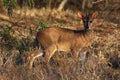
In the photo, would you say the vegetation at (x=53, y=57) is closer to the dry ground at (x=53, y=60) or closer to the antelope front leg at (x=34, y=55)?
the dry ground at (x=53, y=60)

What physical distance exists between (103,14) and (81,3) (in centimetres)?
379

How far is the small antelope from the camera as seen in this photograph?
37.8 feet

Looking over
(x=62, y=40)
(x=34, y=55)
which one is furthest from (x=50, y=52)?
(x=62, y=40)

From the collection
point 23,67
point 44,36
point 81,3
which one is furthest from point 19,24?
point 81,3

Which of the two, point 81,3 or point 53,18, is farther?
point 81,3

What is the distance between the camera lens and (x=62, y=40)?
12.0m

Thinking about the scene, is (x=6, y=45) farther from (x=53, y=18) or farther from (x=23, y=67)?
(x=53, y=18)

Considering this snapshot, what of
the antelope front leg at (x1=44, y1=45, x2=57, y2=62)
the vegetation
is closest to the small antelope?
the antelope front leg at (x1=44, y1=45, x2=57, y2=62)

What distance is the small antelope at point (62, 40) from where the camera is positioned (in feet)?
37.8

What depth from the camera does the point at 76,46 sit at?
12094 mm

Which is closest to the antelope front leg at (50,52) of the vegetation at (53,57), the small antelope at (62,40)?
the small antelope at (62,40)

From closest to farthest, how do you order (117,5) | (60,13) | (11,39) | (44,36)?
1. (44,36)
2. (11,39)
3. (60,13)
4. (117,5)

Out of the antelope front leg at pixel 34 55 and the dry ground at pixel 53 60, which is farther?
the antelope front leg at pixel 34 55

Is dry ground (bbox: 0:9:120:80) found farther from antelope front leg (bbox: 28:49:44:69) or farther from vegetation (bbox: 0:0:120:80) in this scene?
antelope front leg (bbox: 28:49:44:69)
